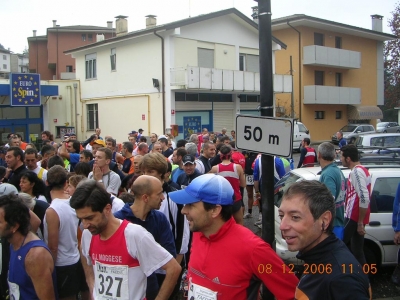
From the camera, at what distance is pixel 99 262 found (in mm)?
3084

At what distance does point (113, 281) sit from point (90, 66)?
1122 inches

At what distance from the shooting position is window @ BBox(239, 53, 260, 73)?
91.4ft

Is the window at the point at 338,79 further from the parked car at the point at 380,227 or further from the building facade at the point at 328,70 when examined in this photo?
the parked car at the point at 380,227

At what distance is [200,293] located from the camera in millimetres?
2656

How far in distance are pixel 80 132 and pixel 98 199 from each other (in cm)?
2783

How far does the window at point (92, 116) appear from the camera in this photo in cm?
2936

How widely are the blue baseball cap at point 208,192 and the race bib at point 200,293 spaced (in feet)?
1.81

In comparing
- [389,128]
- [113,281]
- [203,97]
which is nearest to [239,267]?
[113,281]

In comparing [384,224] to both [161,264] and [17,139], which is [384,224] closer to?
[161,264]

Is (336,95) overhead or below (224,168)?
overhead

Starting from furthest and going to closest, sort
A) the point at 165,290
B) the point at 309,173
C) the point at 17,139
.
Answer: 1. the point at 17,139
2. the point at 309,173
3. the point at 165,290

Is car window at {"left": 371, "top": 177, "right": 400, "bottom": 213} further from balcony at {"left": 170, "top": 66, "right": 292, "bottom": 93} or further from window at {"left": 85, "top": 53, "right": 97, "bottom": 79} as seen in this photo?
window at {"left": 85, "top": 53, "right": 97, "bottom": 79}

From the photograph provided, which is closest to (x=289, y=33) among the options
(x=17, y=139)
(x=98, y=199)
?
(x=17, y=139)

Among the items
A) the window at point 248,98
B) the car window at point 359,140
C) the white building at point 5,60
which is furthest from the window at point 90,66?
the white building at point 5,60
